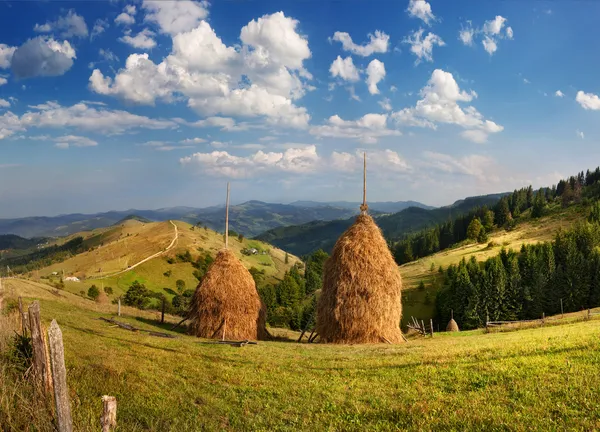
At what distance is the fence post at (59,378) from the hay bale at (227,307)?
19816 millimetres

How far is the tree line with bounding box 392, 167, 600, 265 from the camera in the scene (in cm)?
13462

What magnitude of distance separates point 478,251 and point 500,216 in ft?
161

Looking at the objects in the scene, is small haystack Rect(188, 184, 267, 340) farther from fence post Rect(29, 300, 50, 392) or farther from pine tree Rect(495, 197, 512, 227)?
pine tree Rect(495, 197, 512, 227)

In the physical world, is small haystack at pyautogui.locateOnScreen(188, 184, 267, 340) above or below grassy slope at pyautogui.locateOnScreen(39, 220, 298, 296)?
above

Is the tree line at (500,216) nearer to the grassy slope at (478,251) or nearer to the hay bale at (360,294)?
the grassy slope at (478,251)

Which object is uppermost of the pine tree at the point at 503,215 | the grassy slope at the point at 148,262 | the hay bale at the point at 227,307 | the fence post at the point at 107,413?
the pine tree at the point at 503,215

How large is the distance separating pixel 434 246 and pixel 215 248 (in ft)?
292

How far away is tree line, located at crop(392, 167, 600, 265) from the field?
122421 millimetres

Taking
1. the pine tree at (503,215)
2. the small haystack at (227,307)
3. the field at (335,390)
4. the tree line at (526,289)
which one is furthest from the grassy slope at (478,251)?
the field at (335,390)

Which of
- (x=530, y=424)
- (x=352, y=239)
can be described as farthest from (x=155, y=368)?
(x=352, y=239)

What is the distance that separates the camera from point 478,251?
359 feet

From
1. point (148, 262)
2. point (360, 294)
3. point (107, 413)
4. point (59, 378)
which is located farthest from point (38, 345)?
point (148, 262)

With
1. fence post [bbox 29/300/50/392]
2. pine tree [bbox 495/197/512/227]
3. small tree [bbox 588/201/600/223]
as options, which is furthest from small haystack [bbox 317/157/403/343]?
pine tree [bbox 495/197/512/227]

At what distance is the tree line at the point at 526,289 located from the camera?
227 ft
